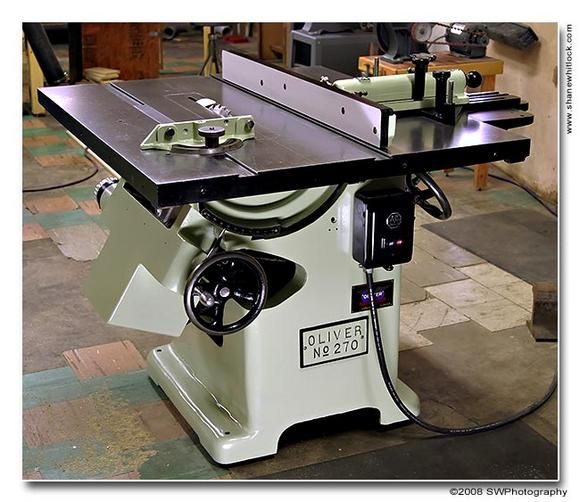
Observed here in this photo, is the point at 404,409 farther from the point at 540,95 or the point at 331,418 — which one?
the point at 540,95

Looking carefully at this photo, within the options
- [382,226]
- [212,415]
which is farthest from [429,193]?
[212,415]

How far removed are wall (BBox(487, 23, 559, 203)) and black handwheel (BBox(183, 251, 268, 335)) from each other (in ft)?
6.83

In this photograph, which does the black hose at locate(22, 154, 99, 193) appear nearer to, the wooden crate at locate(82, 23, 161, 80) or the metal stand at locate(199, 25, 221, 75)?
the wooden crate at locate(82, 23, 161, 80)

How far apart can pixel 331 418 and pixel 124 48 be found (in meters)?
3.02

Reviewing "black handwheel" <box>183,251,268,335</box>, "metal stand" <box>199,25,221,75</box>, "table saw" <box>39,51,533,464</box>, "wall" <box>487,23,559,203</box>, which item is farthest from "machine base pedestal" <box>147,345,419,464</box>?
"metal stand" <box>199,25,221,75</box>

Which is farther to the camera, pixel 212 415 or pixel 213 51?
pixel 213 51

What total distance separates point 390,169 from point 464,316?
1.06 m

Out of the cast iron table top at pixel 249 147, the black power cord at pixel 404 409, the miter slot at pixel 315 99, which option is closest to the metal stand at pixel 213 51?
the miter slot at pixel 315 99

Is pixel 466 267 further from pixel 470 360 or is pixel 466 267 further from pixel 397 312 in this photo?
pixel 397 312

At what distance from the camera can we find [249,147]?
1.80 meters

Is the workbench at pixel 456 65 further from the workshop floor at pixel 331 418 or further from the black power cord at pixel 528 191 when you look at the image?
the workshop floor at pixel 331 418

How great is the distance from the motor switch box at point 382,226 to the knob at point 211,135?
33 cm

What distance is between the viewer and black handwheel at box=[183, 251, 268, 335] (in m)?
1.77
